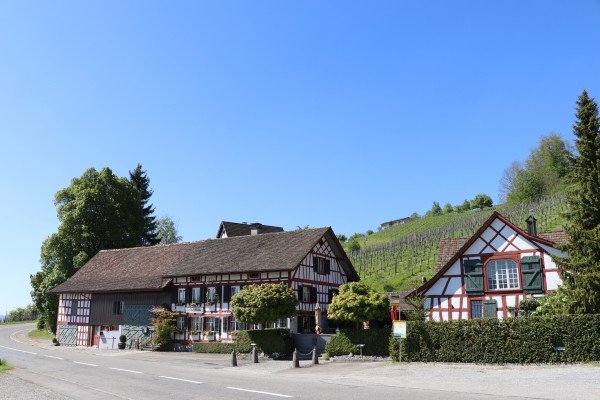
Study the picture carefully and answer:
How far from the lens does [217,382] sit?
1911cm

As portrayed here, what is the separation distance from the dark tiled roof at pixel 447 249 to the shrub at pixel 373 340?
960 cm

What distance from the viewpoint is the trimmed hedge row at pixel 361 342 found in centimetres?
2766

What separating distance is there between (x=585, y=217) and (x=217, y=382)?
56.2ft

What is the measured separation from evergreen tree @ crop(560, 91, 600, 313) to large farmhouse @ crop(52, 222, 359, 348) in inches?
675

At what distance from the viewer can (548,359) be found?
20.9 meters

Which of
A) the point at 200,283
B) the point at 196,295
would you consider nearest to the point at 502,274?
the point at 200,283

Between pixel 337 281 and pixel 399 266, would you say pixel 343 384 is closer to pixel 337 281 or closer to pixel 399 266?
pixel 337 281

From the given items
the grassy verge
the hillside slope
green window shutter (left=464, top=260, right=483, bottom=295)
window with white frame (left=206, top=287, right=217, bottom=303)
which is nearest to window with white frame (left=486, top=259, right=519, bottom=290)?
green window shutter (left=464, top=260, right=483, bottom=295)

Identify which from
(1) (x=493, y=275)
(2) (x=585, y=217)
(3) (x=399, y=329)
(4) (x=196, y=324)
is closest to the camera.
→ (2) (x=585, y=217)

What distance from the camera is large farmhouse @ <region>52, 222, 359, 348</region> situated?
36.7 metres

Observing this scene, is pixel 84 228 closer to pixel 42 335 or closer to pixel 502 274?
pixel 42 335

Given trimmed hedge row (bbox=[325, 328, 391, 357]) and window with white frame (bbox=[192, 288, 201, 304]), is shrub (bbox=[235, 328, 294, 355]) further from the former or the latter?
window with white frame (bbox=[192, 288, 201, 304])

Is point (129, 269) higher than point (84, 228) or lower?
lower

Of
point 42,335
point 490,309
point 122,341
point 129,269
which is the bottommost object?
point 42,335
